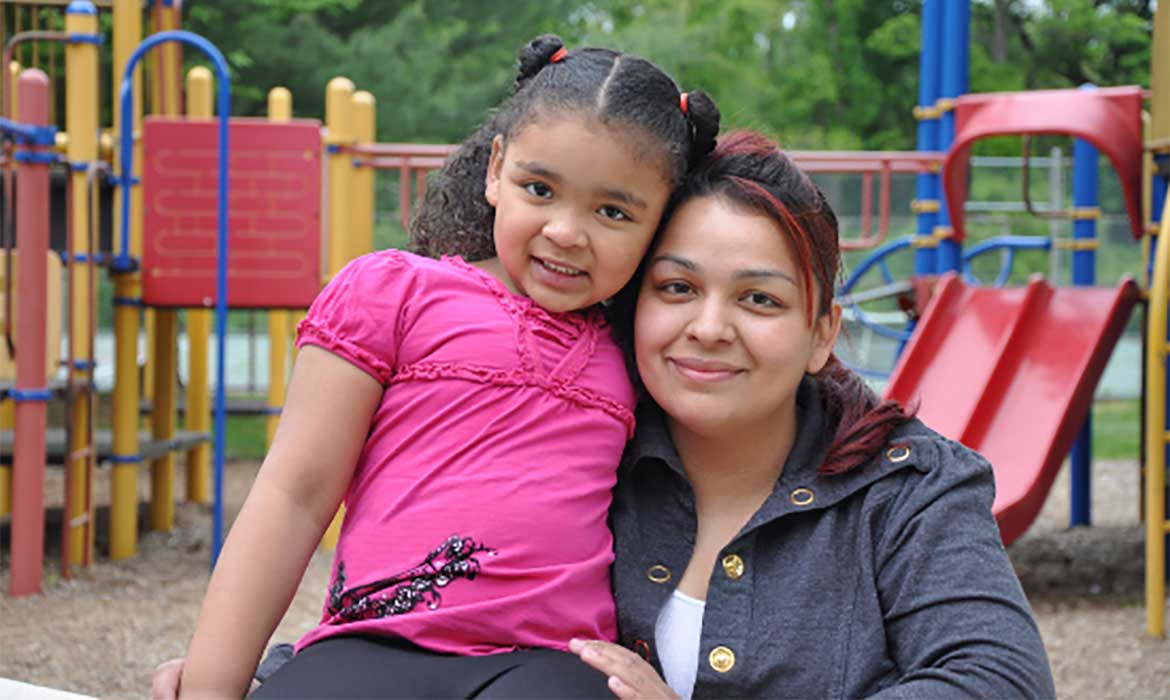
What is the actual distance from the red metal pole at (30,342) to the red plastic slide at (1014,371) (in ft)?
10.6

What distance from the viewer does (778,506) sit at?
5.89 ft

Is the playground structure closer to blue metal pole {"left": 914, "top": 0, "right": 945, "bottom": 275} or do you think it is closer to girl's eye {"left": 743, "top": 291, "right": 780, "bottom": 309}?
blue metal pole {"left": 914, "top": 0, "right": 945, "bottom": 275}

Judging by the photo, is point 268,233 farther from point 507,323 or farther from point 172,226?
point 507,323

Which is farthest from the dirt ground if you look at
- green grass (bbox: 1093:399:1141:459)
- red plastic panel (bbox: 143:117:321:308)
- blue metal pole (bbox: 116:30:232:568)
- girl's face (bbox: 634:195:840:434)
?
green grass (bbox: 1093:399:1141:459)

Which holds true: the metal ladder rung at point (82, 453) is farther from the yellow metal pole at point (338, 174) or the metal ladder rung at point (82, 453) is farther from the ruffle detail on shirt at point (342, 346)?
the ruffle detail on shirt at point (342, 346)

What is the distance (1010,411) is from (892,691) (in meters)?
3.86

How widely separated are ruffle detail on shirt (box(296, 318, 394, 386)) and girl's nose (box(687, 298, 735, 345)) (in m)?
0.41

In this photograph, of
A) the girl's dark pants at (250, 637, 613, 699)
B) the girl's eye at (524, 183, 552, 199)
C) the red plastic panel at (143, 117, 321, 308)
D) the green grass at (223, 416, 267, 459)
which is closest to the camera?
the girl's dark pants at (250, 637, 613, 699)

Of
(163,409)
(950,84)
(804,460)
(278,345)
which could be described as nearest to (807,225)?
(804,460)

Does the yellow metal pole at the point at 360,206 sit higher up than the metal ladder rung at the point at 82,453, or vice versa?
the yellow metal pole at the point at 360,206

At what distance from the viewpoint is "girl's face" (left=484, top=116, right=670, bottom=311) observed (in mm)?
1852

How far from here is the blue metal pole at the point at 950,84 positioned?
21.4 ft

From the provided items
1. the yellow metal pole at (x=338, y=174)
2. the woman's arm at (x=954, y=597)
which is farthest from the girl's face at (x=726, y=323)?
the yellow metal pole at (x=338, y=174)

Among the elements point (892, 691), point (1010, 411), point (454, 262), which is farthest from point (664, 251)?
point (1010, 411)
